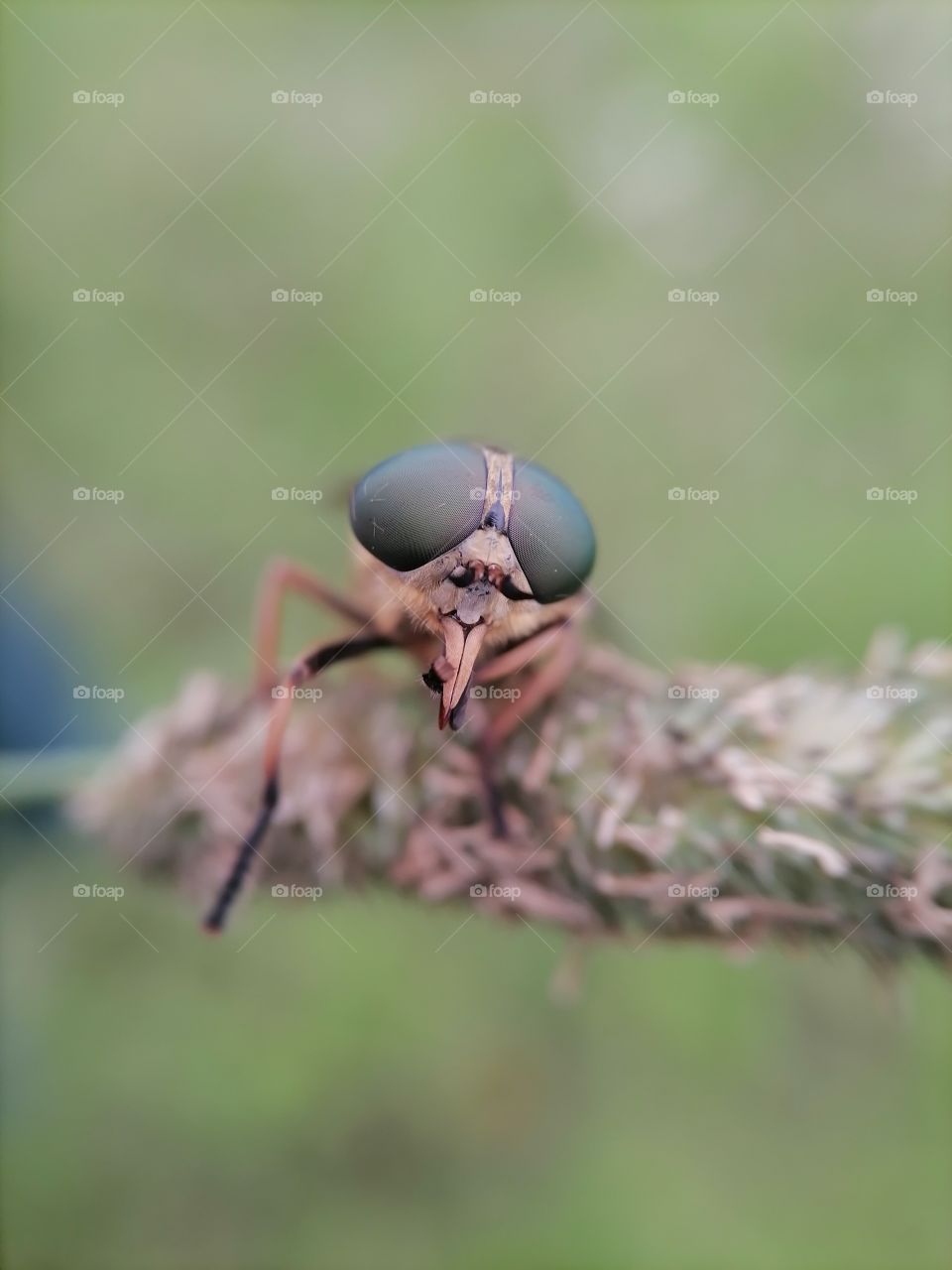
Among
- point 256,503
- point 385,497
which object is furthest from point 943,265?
point 385,497

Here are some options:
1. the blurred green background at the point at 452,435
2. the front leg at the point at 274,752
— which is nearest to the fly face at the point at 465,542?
the front leg at the point at 274,752

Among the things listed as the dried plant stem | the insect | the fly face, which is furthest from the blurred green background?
the fly face

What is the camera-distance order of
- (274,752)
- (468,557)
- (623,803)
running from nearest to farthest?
1. (468,557)
2. (623,803)
3. (274,752)

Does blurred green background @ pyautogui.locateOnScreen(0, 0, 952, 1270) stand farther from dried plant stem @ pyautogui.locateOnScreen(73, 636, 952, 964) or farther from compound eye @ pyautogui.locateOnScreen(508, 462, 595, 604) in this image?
compound eye @ pyautogui.locateOnScreen(508, 462, 595, 604)

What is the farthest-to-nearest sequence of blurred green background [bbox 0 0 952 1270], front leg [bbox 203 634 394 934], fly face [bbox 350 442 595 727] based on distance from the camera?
1. blurred green background [bbox 0 0 952 1270]
2. front leg [bbox 203 634 394 934]
3. fly face [bbox 350 442 595 727]

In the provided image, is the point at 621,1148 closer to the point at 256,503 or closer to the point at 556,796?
the point at 556,796

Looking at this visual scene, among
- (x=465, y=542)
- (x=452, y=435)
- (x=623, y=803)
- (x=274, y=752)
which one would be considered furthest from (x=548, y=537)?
(x=452, y=435)

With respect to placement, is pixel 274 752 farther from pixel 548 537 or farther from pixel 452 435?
pixel 452 435

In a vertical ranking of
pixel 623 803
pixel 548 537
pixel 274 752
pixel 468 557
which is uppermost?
pixel 548 537
